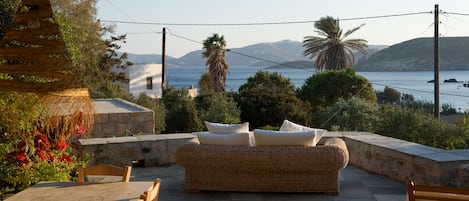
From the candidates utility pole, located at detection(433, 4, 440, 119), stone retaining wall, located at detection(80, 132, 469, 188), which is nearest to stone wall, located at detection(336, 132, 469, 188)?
stone retaining wall, located at detection(80, 132, 469, 188)

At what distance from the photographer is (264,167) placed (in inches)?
234

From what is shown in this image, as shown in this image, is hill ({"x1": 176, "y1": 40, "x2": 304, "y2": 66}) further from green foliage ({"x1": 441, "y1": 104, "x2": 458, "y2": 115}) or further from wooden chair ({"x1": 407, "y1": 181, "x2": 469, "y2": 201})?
wooden chair ({"x1": 407, "y1": 181, "x2": 469, "y2": 201})

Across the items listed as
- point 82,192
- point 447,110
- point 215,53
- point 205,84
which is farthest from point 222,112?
point 205,84

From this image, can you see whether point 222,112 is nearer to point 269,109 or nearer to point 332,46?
point 269,109

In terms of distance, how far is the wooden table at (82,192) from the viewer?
3.42 m

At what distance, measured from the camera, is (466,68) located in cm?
5081

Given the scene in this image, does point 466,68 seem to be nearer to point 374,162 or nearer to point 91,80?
point 91,80

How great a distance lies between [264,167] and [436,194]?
121 inches

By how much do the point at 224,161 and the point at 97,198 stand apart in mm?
2697

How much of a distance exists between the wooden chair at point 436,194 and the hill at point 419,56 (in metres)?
45.4

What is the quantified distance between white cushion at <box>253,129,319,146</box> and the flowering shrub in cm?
207

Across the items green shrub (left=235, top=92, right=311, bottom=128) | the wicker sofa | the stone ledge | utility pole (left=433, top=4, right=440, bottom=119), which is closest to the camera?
the wicker sofa

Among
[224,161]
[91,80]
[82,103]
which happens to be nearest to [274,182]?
[224,161]

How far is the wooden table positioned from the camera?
135 inches
